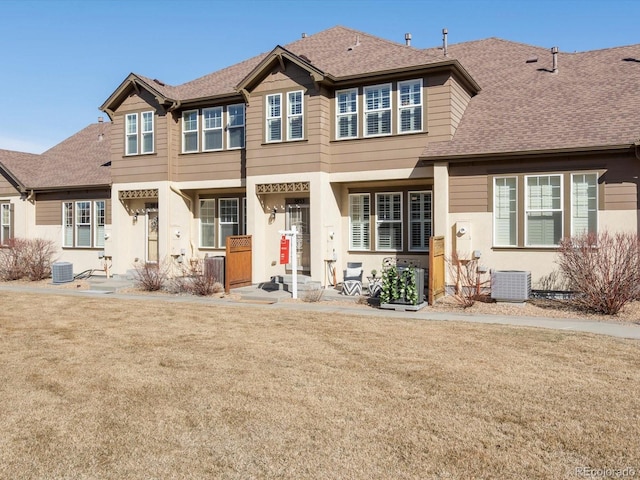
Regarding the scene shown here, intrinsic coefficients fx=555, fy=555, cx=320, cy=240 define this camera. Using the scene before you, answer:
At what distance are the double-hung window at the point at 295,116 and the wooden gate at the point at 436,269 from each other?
5.40 meters

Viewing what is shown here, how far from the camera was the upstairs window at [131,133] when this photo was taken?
1970cm

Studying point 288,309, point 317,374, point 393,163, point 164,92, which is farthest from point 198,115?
point 317,374

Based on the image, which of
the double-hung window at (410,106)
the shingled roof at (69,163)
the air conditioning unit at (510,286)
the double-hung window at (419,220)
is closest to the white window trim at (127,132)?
the shingled roof at (69,163)

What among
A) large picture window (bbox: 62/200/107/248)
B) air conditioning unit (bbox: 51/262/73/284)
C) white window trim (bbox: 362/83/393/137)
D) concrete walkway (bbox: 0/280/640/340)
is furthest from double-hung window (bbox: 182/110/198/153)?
white window trim (bbox: 362/83/393/137)

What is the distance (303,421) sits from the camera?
5562 mm

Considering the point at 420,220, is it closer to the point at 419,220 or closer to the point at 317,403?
the point at 419,220

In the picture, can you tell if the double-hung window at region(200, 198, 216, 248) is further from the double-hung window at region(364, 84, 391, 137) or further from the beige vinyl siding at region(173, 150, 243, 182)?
the double-hung window at region(364, 84, 391, 137)

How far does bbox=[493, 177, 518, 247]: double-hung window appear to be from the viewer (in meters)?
14.5

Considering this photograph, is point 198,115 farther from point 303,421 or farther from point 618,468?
point 618,468

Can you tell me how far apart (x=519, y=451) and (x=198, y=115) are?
53.8ft

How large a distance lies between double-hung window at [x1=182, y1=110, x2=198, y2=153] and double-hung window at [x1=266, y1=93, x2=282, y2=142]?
10.4ft

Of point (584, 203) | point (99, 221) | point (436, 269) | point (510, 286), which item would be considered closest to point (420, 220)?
point (436, 269)

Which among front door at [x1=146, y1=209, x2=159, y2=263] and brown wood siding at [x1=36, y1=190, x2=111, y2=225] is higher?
brown wood siding at [x1=36, y1=190, x2=111, y2=225]

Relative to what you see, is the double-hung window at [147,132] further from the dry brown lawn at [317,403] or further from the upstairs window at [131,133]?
the dry brown lawn at [317,403]
